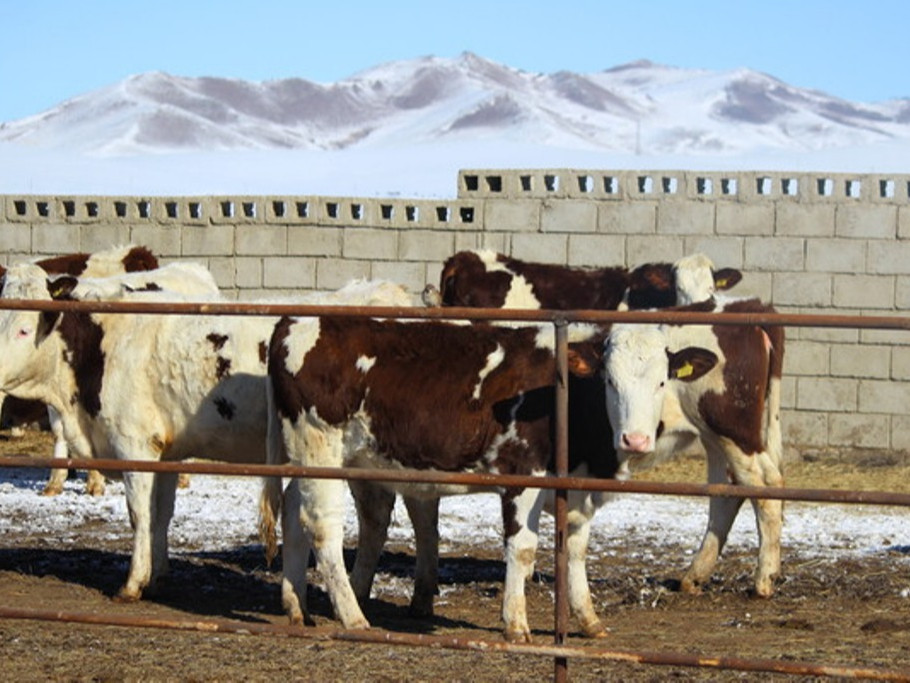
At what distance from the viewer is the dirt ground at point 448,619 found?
7004mm

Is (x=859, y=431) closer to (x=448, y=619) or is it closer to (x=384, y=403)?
(x=448, y=619)

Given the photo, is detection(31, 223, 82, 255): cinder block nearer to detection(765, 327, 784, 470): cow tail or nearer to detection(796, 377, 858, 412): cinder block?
detection(796, 377, 858, 412): cinder block

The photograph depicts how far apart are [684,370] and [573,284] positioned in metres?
4.56

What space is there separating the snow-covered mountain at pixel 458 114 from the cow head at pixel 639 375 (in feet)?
340

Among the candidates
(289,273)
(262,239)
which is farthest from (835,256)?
(262,239)

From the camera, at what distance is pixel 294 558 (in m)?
8.48

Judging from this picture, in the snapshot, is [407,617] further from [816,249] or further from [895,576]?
[816,249]

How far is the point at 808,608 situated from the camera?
9.12 metres

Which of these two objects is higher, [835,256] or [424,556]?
[835,256]

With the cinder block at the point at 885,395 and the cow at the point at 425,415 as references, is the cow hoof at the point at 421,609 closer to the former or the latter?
the cow at the point at 425,415

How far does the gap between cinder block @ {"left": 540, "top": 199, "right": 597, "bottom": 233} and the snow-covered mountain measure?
9549 centimetres

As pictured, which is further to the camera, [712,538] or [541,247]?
[541,247]

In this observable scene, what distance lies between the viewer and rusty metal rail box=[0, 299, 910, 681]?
226 inches

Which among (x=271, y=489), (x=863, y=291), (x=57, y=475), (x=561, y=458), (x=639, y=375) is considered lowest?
(x=57, y=475)
